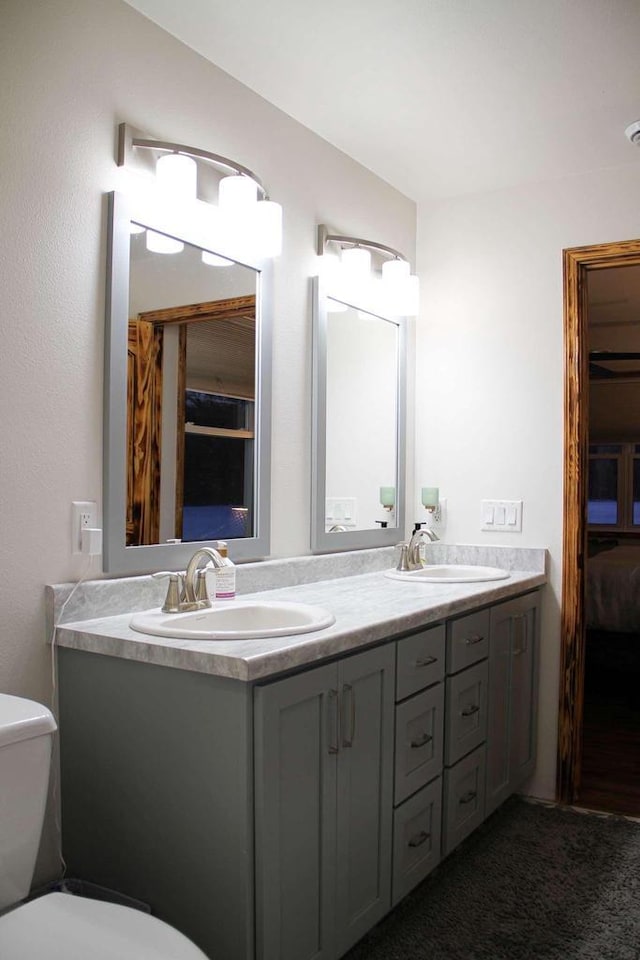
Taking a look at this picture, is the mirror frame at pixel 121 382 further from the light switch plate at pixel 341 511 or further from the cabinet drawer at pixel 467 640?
the cabinet drawer at pixel 467 640

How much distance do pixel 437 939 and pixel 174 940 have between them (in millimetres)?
A: 1020

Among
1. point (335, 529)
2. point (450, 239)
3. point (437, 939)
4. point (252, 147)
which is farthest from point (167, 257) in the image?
point (437, 939)

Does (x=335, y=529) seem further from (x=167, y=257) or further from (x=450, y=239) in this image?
(x=450, y=239)

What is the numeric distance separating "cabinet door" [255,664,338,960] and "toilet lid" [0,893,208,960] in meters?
0.30

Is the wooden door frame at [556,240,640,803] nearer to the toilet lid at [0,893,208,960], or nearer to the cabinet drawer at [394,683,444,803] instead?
the cabinet drawer at [394,683,444,803]

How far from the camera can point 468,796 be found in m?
2.39

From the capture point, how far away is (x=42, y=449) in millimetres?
1744

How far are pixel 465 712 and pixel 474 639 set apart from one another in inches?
8.3

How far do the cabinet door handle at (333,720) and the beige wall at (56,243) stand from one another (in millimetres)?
614

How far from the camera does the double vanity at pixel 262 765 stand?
4.96ft

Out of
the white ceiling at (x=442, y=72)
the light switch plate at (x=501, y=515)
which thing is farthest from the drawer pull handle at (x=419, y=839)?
the white ceiling at (x=442, y=72)

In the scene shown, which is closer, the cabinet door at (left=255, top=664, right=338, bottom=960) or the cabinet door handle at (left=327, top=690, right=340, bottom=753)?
the cabinet door at (left=255, top=664, right=338, bottom=960)

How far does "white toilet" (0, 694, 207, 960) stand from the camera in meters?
1.18

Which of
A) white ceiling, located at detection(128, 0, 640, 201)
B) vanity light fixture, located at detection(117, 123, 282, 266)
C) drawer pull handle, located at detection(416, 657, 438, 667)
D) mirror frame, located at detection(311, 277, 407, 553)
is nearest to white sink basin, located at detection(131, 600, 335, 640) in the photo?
drawer pull handle, located at detection(416, 657, 438, 667)
